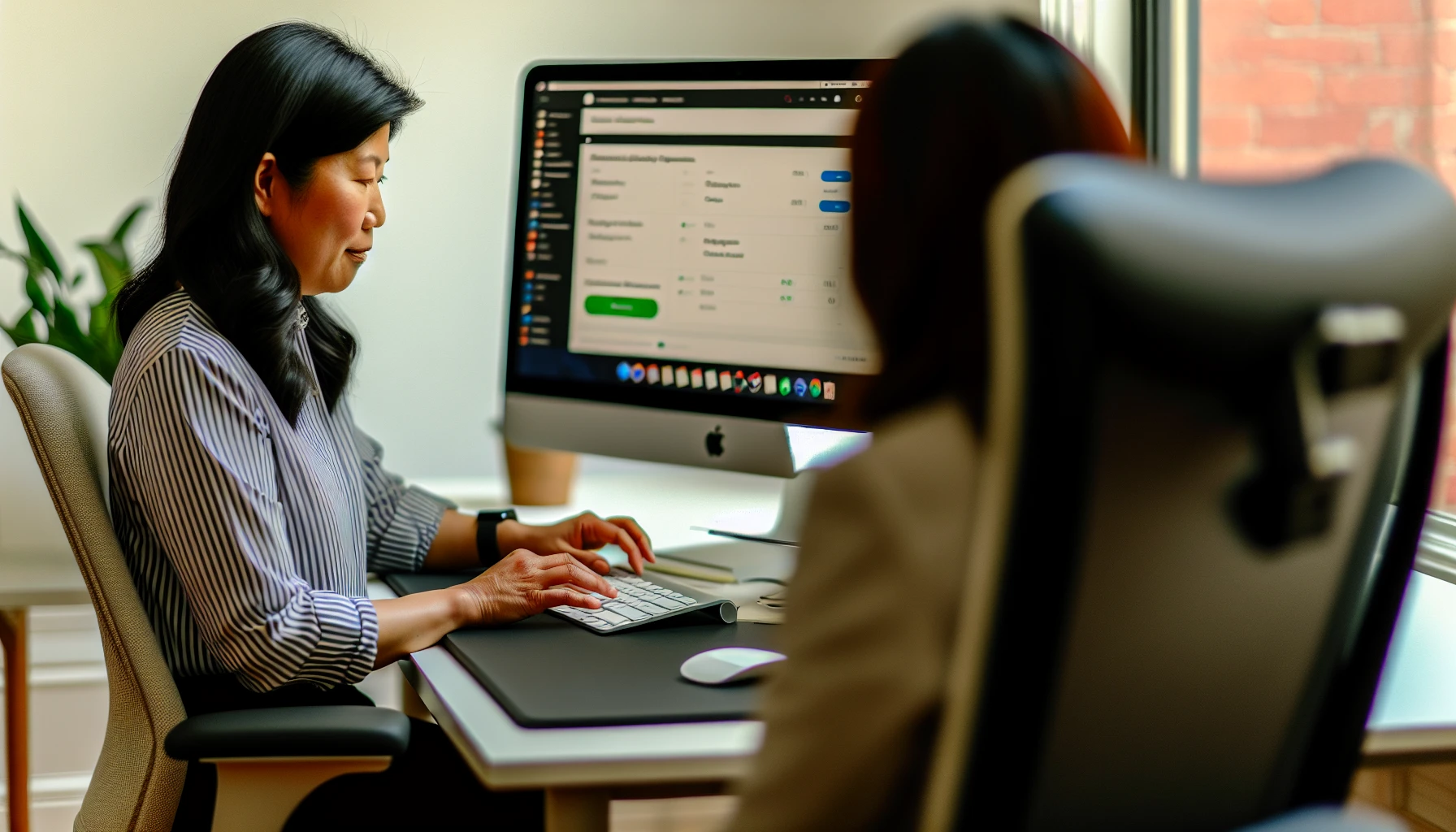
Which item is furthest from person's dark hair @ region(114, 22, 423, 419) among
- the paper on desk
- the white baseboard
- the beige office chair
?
the white baseboard

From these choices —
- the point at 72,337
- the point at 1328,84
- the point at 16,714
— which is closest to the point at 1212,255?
the point at 1328,84

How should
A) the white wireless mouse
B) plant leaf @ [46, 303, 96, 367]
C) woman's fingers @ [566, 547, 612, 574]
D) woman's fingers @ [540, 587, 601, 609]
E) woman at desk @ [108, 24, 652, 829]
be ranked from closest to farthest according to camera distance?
1. the white wireless mouse
2. woman at desk @ [108, 24, 652, 829]
3. woman's fingers @ [540, 587, 601, 609]
4. woman's fingers @ [566, 547, 612, 574]
5. plant leaf @ [46, 303, 96, 367]

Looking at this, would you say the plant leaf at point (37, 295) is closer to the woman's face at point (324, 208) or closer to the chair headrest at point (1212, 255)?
the woman's face at point (324, 208)

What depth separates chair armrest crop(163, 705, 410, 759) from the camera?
91cm

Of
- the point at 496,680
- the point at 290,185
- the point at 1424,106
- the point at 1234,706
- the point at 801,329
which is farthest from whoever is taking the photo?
the point at 1424,106

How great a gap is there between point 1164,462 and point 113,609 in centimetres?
87

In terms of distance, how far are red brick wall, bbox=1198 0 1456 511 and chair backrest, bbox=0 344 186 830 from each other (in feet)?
4.10

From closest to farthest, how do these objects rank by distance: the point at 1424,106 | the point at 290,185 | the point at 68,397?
the point at 68,397
the point at 290,185
the point at 1424,106

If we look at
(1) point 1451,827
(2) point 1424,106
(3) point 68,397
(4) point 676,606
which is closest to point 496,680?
(4) point 676,606

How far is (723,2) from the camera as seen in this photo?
2227 millimetres

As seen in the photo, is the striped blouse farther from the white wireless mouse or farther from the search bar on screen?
the search bar on screen

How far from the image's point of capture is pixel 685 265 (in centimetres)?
143

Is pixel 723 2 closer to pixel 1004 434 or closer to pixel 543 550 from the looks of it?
pixel 543 550

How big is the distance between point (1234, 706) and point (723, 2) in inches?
76.1
